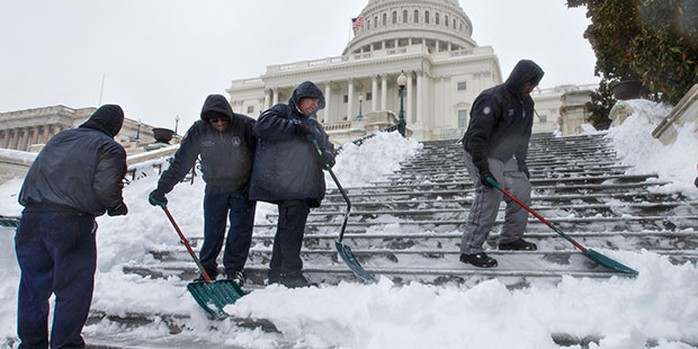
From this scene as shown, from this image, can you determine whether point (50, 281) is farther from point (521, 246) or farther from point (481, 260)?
point (521, 246)

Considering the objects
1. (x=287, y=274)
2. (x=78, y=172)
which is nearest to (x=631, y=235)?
(x=287, y=274)

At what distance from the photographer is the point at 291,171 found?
3.79 metres

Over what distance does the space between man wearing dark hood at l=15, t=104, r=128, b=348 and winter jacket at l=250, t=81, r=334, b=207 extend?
122 centimetres

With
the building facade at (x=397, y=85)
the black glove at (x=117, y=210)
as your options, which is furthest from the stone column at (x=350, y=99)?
the black glove at (x=117, y=210)

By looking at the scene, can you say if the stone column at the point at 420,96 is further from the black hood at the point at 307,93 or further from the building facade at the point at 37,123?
the black hood at the point at 307,93

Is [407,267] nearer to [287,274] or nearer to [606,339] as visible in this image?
[287,274]

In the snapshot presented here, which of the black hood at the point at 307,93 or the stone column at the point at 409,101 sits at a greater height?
the stone column at the point at 409,101

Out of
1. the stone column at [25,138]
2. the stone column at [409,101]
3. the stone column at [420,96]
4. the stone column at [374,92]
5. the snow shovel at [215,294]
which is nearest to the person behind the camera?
the snow shovel at [215,294]

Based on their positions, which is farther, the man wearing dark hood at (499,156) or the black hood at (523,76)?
the black hood at (523,76)

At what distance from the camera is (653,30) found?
6.33 m

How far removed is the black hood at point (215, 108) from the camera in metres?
3.84

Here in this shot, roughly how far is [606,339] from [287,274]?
2.36 metres

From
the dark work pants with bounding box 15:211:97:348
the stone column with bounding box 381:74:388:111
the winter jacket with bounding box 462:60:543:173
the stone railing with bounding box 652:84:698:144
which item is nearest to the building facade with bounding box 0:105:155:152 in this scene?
the stone column with bounding box 381:74:388:111

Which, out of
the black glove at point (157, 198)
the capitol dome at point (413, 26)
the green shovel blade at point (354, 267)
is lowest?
the green shovel blade at point (354, 267)
